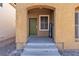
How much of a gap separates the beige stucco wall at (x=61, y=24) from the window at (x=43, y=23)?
5.44 metres

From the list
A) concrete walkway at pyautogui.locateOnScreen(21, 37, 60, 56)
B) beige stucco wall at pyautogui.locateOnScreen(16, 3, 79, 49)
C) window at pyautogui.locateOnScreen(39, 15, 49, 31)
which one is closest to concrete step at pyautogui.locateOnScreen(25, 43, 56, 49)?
concrete walkway at pyautogui.locateOnScreen(21, 37, 60, 56)

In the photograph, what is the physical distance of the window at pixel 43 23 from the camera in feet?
60.3

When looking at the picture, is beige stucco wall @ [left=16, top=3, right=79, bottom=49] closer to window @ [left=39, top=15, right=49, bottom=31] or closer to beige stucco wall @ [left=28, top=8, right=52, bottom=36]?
beige stucco wall @ [left=28, top=8, right=52, bottom=36]

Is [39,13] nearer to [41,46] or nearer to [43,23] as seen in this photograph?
[43,23]

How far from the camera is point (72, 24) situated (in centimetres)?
1286

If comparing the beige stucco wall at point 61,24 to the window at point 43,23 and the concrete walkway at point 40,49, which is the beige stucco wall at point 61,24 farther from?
the window at point 43,23

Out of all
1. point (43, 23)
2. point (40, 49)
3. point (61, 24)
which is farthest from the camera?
point (43, 23)

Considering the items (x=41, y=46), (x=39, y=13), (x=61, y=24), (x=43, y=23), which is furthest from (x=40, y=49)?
(x=39, y=13)

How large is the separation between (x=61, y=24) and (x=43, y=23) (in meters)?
5.60

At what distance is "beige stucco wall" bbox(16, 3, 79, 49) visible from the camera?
12.8 meters

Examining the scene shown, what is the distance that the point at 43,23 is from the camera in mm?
18391

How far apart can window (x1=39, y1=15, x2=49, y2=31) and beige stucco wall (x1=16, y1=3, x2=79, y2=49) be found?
544cm

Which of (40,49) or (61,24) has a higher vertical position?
(61,24)

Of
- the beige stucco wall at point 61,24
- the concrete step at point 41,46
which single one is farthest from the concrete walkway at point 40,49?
the beige stucco wall at point 61,24
